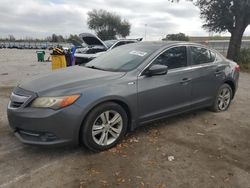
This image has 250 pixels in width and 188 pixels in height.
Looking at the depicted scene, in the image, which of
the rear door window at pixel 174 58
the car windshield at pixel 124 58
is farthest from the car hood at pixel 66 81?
the rear door window at pixel 174 58

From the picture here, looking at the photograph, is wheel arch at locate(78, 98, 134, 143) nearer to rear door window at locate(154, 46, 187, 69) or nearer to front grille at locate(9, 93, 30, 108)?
front grille at locate(9, 93, 30, 108)

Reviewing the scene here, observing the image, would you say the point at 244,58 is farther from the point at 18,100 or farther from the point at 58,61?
the point at 18,100

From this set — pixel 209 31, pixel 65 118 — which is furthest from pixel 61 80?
pixel 209 31

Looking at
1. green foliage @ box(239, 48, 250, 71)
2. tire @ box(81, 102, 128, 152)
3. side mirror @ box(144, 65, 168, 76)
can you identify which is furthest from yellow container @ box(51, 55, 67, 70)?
green foliage @ box(239, 48, 250, 71)

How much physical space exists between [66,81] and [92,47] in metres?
9.13

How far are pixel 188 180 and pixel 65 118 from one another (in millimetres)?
1690

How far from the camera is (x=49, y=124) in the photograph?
3318 mm

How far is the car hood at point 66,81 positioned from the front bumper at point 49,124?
268 mm

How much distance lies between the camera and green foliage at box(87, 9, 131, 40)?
197ft

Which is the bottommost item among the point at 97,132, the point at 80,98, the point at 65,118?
the point at 97,132

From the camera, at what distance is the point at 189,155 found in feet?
12.2

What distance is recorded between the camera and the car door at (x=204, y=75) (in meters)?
4.89

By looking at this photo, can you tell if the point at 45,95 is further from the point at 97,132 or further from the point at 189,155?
the point at 189,155

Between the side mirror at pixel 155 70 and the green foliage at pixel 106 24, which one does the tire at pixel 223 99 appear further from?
the green foliage at pixel 106 24
